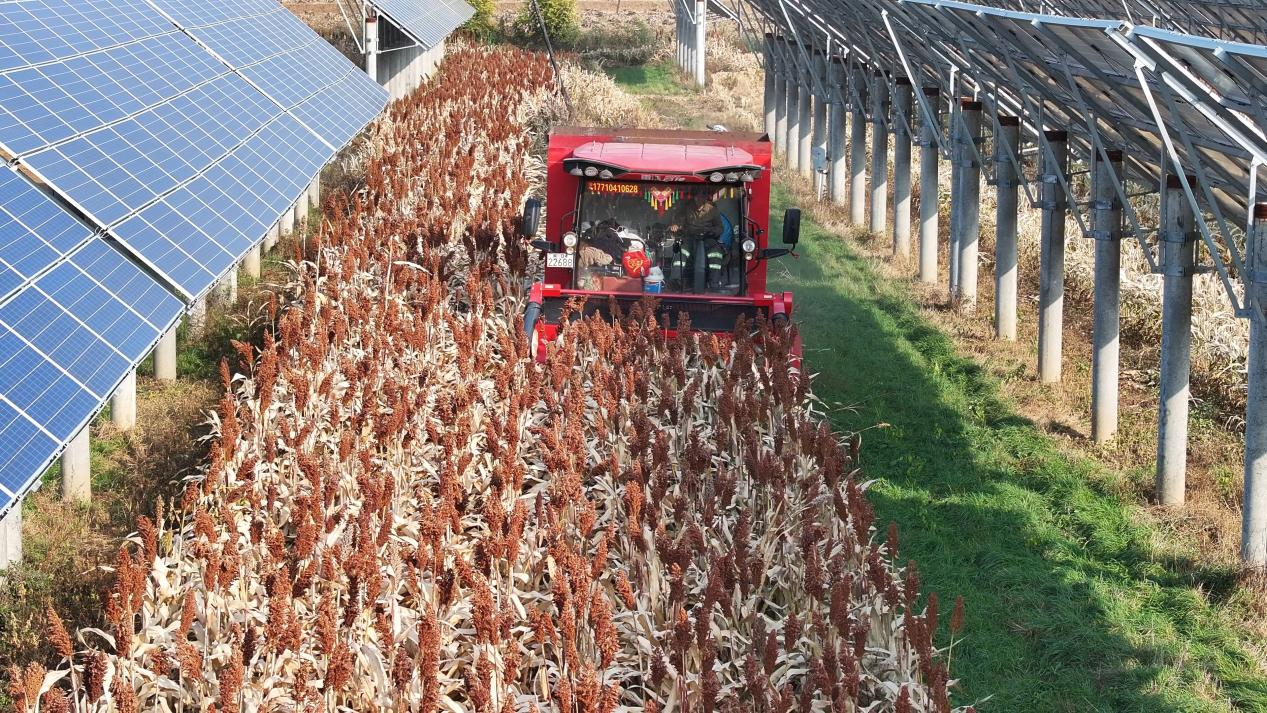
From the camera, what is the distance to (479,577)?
696 cm

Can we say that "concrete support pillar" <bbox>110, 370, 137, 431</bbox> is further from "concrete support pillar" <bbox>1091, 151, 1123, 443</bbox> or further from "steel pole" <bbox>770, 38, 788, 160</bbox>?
"steel pole" <bbox>770, 38, 788, 160</bbox>

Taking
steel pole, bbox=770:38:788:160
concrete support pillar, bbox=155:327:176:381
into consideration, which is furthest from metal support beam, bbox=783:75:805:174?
concrete support pillar, bbox=155:327:176:381

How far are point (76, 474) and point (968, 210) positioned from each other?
37.8 feet

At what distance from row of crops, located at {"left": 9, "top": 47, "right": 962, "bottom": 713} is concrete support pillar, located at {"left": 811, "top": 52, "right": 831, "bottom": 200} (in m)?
14.4

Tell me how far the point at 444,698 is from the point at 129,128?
23.5 ft

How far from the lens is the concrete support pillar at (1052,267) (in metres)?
14.9

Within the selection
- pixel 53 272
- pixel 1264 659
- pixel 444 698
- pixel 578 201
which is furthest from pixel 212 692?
pixel 578 201

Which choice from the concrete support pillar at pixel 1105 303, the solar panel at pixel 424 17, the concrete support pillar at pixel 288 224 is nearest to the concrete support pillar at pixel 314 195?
the concrete support pillar at pixel 288 224

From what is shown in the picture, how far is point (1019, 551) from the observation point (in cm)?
1066

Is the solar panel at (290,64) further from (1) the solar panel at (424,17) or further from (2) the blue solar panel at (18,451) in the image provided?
(2) the blue solar panel at (18,451)

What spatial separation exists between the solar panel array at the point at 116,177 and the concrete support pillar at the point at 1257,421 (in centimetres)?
697

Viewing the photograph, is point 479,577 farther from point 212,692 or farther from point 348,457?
point 348,457

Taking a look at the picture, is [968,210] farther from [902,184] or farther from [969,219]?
[902,184]

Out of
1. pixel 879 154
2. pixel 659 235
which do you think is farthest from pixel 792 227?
pixel 879 154
